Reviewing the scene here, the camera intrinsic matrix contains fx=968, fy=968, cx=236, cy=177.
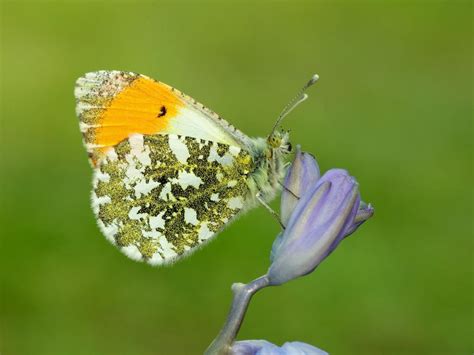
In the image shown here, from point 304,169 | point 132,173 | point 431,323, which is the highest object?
point 132,173

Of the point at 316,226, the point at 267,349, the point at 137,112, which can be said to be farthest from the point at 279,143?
the point at 267,349

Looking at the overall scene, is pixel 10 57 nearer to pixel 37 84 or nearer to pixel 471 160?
pixel 37 84

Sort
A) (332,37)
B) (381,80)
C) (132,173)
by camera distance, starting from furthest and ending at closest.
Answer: (332,37)
(381,80)
(132,173)

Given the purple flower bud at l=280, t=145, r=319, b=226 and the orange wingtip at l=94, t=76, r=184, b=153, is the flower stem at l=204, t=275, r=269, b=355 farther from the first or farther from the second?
the orange wingtip at l=94, t=76, r=184, b=153

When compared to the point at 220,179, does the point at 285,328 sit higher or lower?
lower

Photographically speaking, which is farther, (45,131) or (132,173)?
(45,131)

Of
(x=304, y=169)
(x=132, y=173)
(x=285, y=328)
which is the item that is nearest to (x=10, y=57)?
(x=285, y=328)

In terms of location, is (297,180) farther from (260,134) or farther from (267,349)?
(260,134)
